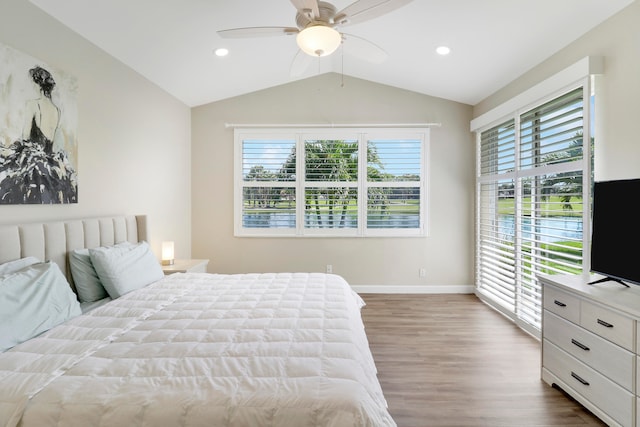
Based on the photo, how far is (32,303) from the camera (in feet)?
5.85

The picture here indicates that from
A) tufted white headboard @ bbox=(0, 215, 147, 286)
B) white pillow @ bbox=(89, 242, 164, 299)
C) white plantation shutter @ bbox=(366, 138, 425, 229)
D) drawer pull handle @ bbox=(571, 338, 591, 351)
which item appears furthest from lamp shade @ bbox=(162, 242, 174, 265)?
drawer pull handle @ bbox=(571, 338, 591, 351)

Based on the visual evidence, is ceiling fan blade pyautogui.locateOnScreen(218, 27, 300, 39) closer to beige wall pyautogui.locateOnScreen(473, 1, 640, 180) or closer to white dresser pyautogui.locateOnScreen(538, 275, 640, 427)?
beige wall pyautogui.locateOnScreen(473, 1, 640, 180)

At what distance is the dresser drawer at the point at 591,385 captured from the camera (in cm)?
178

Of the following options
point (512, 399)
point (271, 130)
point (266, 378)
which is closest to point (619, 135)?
point (512, 399)

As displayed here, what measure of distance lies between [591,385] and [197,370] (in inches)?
89.0

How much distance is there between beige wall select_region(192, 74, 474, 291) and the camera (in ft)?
15.4

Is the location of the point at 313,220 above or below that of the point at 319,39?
below

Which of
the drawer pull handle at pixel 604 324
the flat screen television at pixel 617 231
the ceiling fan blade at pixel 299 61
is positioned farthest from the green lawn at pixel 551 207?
the ceiling fan blade at pixel 299 61

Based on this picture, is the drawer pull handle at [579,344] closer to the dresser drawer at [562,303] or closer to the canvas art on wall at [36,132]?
the dresser drawer at [562,303]

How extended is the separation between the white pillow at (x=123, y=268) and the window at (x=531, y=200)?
353 cm

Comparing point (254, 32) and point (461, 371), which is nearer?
point (254, 32)

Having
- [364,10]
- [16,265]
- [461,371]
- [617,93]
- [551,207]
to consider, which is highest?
[364,10]

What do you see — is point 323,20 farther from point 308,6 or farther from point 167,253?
point 167,253

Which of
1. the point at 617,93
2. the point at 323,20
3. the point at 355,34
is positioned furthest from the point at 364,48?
the point at 617,93
